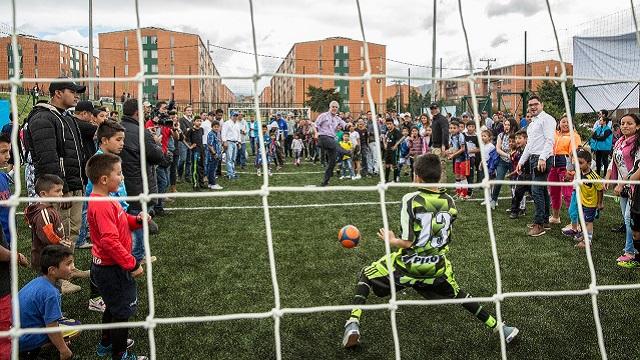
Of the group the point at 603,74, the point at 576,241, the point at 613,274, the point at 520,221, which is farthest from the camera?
the point at 603,74

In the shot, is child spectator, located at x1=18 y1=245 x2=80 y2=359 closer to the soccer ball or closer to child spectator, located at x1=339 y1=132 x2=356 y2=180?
the soccer ball

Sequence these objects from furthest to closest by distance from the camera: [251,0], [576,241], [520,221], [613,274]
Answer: [520,221] → [576,241] → [613,274] → [251,0]

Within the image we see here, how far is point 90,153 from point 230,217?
2.59 m

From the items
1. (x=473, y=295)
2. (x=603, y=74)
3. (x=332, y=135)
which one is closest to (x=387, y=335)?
(x=473, y=295)

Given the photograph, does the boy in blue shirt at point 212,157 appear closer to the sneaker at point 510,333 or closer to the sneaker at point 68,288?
the sneaker at point 68,288

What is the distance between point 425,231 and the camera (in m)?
3.08

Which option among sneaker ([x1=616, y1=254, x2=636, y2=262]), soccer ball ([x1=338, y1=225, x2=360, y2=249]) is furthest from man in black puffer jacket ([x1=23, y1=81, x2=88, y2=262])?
sneaker ([x1=616, y1=254, x2=636, y2=262])

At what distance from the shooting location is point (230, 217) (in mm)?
7484

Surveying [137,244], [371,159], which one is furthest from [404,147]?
[137,244]

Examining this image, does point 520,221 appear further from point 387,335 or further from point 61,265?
point 61,265

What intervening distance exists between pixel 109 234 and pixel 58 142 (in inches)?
71.4

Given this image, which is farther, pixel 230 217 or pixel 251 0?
pixel 230 217

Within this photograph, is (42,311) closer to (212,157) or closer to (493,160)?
(212,157)

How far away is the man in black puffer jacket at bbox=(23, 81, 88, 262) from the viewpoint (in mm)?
4066
